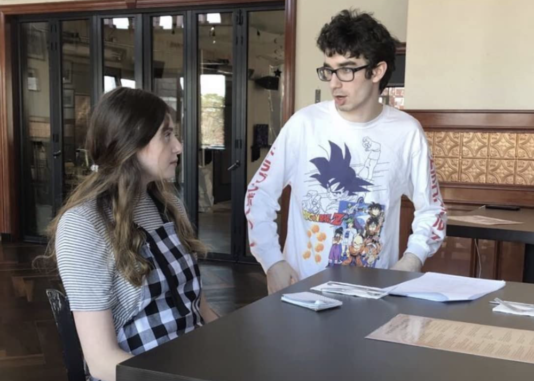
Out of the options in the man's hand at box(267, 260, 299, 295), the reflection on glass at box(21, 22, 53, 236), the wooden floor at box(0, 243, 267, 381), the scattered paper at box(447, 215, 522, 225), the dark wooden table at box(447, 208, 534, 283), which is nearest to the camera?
the man's hand at box(267, 260, 299, 295)

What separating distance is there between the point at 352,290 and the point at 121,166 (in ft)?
2.00

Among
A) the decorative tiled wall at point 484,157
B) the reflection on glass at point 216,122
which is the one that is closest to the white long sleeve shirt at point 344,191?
the decorative tiled wall at point 484,157

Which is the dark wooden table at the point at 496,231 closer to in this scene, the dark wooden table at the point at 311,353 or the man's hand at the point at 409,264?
the man's hand at the point at 409,264

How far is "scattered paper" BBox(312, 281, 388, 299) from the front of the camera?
4.55ft

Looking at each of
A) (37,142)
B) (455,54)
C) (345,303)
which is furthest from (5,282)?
(345,303)

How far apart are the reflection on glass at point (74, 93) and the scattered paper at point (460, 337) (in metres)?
5.97

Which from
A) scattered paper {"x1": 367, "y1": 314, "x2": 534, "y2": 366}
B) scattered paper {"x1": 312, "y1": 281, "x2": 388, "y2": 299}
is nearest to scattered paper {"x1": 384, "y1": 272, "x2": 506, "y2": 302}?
scattered paper {"x1": 312, "y1": 281, "x2": 388, "y2": 299}

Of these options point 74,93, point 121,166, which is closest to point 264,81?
point 74,93

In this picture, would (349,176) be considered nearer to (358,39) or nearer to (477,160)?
(358,39)

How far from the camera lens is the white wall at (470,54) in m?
4.29

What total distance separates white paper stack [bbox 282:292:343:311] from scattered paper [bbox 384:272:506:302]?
182mm

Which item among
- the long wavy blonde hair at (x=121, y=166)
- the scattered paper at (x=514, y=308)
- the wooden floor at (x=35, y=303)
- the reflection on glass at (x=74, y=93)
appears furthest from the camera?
the reflection on glass at (x=74, y=93)

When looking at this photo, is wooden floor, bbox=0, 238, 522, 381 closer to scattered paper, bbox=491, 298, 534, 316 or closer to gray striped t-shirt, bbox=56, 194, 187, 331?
gray striped t-shirt, bbox=56, 194, 187, 331

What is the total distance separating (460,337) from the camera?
3.61 feet
